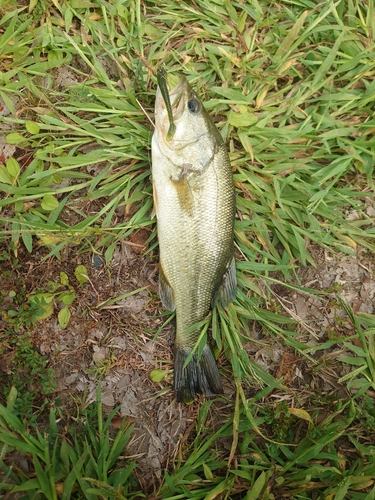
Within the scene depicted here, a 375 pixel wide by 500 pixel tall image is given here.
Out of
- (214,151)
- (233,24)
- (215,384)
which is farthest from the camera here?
(233,24)

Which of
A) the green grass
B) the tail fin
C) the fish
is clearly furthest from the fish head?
the tail fin

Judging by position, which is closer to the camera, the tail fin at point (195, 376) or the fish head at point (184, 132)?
the fish head at point (184, 132)

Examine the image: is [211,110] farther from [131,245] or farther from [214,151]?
Result: [131,245]

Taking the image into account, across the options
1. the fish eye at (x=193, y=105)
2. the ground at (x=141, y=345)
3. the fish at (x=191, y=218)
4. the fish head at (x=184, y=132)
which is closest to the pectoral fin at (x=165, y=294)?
the fish at (x=191, y=218)

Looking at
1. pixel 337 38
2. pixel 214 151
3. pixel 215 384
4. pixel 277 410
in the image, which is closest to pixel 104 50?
pixel 214 151

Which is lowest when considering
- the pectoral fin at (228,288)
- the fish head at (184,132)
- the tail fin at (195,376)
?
the tail fin at (195,376)

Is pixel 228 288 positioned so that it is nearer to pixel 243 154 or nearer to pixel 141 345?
pixel 141 345

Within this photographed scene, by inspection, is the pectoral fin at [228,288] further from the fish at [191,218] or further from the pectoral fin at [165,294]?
the pectoral fin at [165,294]

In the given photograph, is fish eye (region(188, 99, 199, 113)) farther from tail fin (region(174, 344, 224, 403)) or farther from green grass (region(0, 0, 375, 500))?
tail fin (region(174, 344, 224, 403))
